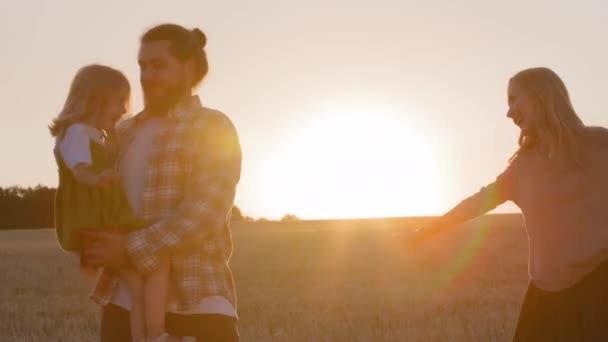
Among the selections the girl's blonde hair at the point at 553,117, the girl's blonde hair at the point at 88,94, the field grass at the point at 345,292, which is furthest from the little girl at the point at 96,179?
the girl's blonde hair at the point at 553,117

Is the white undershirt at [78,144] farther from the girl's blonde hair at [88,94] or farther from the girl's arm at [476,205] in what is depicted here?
the girl's arm at [476,205]

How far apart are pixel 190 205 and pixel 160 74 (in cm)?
56

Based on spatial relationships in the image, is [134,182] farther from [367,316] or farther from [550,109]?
[367,316]

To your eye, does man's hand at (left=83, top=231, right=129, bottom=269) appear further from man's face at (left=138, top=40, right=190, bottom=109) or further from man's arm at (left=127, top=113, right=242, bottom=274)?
man's face at (left=138, top=40, right=190, bottom=109)

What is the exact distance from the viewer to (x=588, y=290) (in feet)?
15.9

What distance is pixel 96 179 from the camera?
13.0 ft

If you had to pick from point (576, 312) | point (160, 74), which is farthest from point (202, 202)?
point (576, 312)

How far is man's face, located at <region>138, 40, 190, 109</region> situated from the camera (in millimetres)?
4066

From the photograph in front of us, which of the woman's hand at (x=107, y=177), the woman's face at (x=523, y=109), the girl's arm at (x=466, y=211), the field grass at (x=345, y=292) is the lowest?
the field grass at (x=345, y=292)

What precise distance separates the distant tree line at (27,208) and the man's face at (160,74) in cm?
6113

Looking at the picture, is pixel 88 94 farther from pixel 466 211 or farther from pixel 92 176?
pixel 466 211

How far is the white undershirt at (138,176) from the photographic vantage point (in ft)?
12.9

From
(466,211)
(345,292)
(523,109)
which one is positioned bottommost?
(345,292)

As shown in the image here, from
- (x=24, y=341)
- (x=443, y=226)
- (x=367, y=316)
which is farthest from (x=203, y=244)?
(x=367, y=316)
